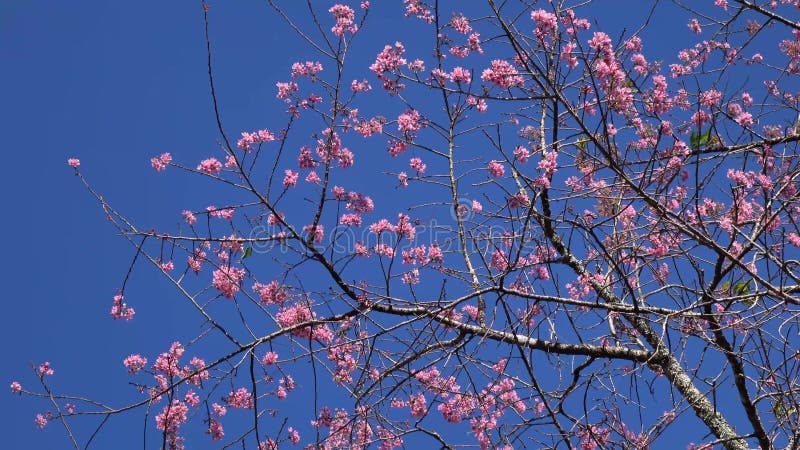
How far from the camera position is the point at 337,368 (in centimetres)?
579

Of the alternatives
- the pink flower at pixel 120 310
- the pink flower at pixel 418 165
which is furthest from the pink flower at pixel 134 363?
the pink flower at pixel 418 165

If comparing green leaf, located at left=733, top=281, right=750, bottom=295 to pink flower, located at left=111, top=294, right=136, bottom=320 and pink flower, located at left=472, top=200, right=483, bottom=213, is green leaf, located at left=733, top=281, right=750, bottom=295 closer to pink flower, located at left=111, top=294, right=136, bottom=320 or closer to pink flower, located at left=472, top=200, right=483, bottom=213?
pink flower, located at left=472, top=200, right=483, bottom=213

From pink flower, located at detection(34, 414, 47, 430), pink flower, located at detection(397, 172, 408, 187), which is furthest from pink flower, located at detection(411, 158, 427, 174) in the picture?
pink flower, located at detection(34, 414, 47, 430)

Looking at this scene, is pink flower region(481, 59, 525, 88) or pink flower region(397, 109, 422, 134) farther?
pink flower region(397, 109, 422, 134)

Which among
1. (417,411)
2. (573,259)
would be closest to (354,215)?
(417,411)

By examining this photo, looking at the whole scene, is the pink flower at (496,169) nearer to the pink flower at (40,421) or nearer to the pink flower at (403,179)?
the pink flower at (403,179)

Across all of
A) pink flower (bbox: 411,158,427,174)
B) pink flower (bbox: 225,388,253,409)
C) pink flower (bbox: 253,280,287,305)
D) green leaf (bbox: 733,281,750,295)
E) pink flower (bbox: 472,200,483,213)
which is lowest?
green leaf (bbox: 733,281,750,295)

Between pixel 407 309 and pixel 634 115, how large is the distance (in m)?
2.79

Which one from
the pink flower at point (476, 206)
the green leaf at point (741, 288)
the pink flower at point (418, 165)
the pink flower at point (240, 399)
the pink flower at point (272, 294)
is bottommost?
the green leaf at point (741, 288)

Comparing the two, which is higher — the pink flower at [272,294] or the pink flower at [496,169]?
the pink flower at [496,169]

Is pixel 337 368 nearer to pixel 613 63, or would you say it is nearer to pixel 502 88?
pixel 502 88

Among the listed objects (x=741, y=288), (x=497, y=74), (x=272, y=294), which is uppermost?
(x=497, y=74)

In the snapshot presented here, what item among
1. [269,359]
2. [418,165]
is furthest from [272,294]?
[418,165]

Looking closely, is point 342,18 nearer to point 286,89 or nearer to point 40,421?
point 286,89
